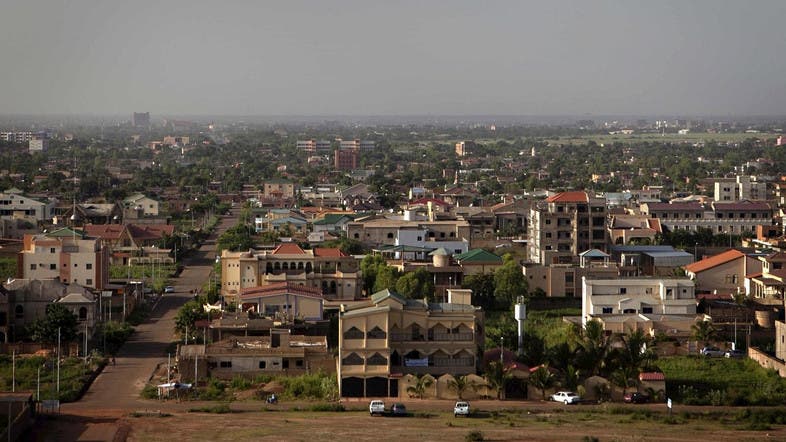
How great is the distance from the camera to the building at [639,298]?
86.8 feet

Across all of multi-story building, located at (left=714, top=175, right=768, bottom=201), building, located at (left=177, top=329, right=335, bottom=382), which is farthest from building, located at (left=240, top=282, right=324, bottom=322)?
multi-story building, located at (left=714, top=175, right=768, bottom=201)

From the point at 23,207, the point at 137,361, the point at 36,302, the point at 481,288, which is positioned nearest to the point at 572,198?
the point at 481,288

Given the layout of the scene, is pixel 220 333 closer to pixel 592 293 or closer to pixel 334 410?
pixel 334 410

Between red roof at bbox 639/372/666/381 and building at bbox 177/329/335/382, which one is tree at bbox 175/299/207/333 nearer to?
building at bbox 177/329/335/382

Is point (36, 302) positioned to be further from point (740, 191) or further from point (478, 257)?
point (740, 191)

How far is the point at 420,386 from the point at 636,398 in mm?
3010

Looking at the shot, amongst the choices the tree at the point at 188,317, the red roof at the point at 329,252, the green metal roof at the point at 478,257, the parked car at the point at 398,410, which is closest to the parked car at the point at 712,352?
the parked car at the point at 398,410

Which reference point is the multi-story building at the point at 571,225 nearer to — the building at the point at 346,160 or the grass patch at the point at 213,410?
the grass patch at the point at 213,410

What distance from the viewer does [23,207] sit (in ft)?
159

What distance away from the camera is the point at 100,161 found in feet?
306

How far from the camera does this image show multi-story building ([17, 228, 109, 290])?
30.2 metres

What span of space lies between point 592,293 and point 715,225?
18381mm

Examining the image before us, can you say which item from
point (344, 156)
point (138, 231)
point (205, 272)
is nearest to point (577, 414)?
point (205, 272)

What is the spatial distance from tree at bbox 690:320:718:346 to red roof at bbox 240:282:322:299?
658 centimetres
